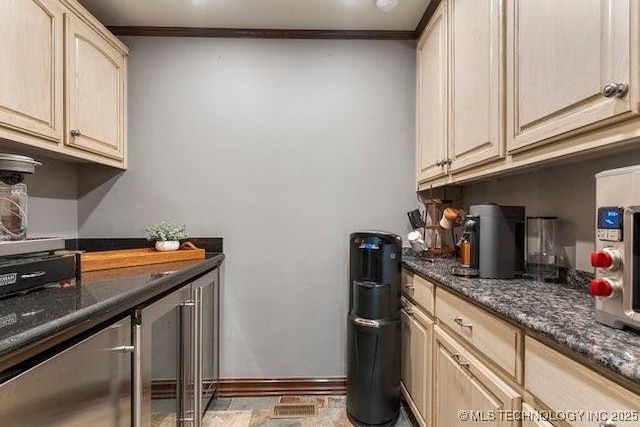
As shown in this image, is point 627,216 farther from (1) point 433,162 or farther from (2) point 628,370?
(1) point 433,162

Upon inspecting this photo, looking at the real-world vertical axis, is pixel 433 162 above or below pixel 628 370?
above

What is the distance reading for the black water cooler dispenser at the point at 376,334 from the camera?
1821 millimetres

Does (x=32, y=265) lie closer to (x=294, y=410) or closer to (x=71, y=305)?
(x=71, y=305)

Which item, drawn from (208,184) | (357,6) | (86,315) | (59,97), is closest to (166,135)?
(208,184)

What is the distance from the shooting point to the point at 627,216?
0.76 meters

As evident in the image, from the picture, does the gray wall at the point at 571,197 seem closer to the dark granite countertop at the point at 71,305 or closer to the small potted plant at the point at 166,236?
the dark granite countertop at the point at 71,305

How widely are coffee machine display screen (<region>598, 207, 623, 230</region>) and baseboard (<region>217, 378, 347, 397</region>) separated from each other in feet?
6.36

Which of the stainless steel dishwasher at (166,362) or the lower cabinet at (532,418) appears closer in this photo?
the lower cabinet at (532,418)

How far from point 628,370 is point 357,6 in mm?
2120

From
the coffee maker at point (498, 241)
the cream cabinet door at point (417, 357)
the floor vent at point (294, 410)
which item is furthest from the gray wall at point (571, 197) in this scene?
the floor vent at point (294, 410)

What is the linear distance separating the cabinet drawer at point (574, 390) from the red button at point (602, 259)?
0.23 m

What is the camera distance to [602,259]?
80 centimetres

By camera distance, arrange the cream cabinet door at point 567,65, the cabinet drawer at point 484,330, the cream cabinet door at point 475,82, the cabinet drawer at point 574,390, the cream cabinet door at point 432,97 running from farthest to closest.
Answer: the cream cabinet door at point 432,97, the cream cabinet door at point 475,82, the cabinet drawer at point 484,330, the cream cabinet door at point 567,65, the cabinet drawer at point 574,390

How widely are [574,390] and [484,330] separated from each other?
382 mm
